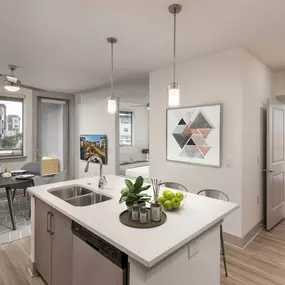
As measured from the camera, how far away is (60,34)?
2.41 m

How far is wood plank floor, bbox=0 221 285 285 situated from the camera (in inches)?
85.6

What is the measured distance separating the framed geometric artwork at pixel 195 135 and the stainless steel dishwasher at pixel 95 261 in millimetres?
2043

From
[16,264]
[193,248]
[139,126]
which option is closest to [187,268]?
[193,248]

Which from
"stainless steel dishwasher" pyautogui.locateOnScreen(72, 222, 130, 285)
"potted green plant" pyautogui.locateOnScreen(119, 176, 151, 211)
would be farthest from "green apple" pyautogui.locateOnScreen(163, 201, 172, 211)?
"stainless steel dishwasher" pyautogui.locateOnScreen(72, 222, 130, 285)

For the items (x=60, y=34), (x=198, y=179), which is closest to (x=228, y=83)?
(x=198, y=179)

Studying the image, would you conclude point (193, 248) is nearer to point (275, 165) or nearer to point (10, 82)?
point (275, 165)

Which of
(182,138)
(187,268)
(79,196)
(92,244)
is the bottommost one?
(187,268)

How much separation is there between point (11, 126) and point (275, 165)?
5.58 m

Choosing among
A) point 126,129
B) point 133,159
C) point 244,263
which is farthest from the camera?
point 126,129

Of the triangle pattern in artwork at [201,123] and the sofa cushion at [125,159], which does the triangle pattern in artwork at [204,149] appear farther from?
the sofa cushion at [125,159]

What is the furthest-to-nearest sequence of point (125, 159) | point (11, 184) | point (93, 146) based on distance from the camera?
point (125, 159), point (93, 146), point (11, 184)

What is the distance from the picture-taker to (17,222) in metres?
3.55

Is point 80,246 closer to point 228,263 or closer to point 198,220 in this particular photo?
point 198,220

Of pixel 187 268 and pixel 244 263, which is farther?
pixel 244 263
